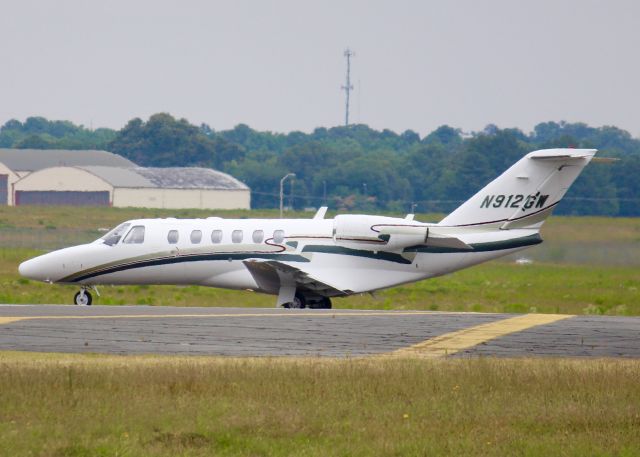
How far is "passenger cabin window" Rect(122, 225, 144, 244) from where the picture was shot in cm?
3412

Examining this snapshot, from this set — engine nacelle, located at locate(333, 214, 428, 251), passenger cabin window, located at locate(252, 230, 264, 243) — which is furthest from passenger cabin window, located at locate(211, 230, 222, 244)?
engine nacelle, located at locate(333, 214, 428, 251)

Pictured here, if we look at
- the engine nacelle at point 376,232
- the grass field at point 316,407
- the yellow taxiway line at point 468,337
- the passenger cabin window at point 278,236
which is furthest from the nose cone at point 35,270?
the grass field at point 316,407

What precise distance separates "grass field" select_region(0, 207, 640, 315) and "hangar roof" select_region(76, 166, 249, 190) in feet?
185

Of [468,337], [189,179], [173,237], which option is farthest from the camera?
[189,179]

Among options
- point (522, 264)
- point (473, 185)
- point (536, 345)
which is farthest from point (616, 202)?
point (536, 345)

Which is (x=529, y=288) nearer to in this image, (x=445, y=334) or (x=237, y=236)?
(x=237, y=236)

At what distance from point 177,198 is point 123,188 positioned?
4.32 m

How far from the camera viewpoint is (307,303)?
33.5 m

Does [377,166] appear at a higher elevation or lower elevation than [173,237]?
higher

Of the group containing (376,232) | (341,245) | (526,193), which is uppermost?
(526,193)

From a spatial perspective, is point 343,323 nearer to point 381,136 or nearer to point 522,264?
point 522,264

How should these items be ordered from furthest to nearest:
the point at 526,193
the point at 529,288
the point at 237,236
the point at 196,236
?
the point at 529,288 < the point at 196,236 < the point at 237,236 < the point at 526,193

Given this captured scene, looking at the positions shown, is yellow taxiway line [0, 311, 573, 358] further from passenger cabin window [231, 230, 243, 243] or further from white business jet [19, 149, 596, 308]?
passenger cabin window [231, 230, 243, 243]

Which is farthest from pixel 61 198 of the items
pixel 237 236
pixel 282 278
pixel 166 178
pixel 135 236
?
pixel 282 278
